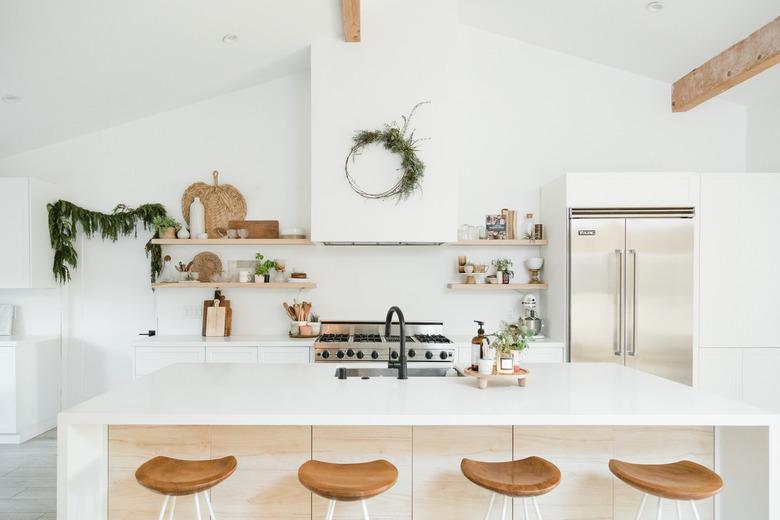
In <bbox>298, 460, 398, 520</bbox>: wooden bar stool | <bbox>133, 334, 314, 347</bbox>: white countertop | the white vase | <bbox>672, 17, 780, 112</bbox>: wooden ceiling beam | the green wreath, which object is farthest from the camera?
the white vase

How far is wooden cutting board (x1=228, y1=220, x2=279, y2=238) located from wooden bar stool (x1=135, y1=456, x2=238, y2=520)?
2.88 metres

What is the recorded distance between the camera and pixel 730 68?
152 inches

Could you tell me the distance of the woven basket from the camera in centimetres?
482

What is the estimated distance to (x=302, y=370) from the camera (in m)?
2.88

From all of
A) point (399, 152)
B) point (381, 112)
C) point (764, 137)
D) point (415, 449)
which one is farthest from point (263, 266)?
point (764, 137)

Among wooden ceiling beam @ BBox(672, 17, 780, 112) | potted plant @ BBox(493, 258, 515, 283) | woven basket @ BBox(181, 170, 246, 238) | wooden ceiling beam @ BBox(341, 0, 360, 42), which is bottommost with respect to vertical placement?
potted plant @ BBox(493, 258, 515, 283)

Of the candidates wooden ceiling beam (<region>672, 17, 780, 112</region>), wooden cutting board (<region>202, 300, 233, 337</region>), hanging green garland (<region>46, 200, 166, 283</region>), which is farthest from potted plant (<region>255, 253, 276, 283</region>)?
wooden ceiling beam (<region>672, 17, 780, 112</region>)

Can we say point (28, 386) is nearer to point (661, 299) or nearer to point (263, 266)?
point (263, 266)

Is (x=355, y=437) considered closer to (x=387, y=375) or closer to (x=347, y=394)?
(x=347, y=394)

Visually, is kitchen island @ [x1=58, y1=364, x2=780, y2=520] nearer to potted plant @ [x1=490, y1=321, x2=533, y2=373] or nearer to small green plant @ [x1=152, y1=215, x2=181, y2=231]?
potted plant @ [x1=490, y1=321, x2=533, y2=373]

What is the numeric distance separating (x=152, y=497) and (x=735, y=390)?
13.6 feet

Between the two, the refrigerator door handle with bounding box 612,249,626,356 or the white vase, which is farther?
the white vase

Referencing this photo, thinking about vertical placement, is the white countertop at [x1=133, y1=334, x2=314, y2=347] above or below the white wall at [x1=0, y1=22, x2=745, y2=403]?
below

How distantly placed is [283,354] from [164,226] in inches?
63.3
